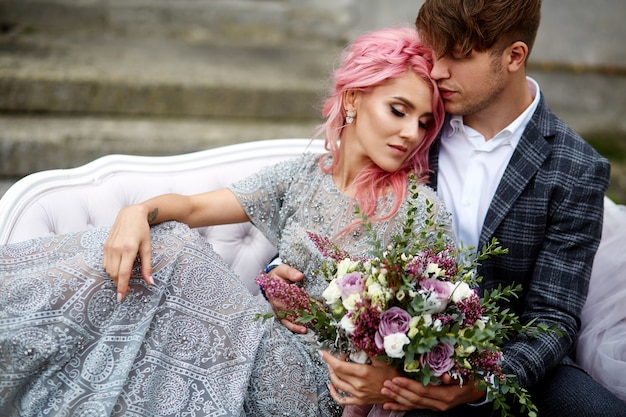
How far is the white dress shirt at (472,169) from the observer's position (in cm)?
290

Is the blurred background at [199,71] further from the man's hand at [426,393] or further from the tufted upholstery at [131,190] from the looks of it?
the man's hand at [426,393]

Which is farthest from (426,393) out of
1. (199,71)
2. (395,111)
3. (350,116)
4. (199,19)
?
(199,19)

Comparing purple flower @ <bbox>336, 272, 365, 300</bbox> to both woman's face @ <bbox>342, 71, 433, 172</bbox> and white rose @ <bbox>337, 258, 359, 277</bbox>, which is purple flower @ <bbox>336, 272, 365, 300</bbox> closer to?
white rose @ <bbox>337, 258, 359, 277</bbox>

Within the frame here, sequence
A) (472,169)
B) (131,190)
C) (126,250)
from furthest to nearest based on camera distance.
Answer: (131,190)
(472,169)
(126,250)

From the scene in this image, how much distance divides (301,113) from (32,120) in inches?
80.9

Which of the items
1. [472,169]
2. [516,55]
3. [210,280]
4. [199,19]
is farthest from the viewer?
[199,19]

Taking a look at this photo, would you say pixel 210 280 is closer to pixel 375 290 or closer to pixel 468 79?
pixel 375 290

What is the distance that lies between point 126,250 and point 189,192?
99 cm

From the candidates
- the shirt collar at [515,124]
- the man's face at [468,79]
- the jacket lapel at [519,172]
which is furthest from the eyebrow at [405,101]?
the jacket lapel at [519,172]

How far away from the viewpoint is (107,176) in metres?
3.24

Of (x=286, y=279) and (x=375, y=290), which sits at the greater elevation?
(x=375, y=290)

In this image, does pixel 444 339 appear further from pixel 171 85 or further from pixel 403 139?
pixel 171 85

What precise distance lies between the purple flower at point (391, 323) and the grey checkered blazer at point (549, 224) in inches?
30.7

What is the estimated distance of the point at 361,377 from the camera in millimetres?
2201
